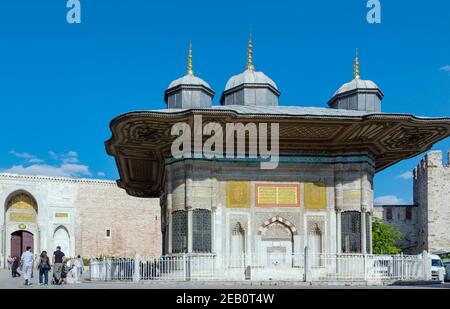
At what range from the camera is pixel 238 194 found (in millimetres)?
19359

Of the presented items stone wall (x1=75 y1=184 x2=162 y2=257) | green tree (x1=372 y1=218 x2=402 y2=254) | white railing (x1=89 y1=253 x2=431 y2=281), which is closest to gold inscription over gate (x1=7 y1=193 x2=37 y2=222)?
stone wall (x1=75 y1=184 x2=162 y2=257)

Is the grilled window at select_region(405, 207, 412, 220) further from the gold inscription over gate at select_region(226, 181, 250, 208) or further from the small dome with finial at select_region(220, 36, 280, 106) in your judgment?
the gold inscription over gate at select_region(226, 181, 250, 208)

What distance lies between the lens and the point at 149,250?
4678 centimetres

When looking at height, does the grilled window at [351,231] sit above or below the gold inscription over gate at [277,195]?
below

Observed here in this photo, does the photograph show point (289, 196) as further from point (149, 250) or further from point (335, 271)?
point (149, 250)

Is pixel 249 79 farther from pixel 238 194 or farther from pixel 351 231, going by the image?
pixel 351 231

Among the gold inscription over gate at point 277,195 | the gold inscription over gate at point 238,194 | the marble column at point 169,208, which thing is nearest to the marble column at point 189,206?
the marble column at point 169,208

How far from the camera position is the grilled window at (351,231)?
63.3 ft

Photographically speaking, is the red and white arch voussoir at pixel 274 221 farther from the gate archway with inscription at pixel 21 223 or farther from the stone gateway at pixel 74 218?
the gate archway with inscription at pixel 21 223

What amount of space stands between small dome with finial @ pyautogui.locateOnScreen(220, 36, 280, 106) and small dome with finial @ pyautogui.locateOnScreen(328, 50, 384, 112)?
2.17 m

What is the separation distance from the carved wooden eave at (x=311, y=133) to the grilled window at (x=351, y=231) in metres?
1.91

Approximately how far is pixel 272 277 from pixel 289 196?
99.4 inches

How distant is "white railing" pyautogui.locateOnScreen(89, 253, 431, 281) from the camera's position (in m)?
17.9
